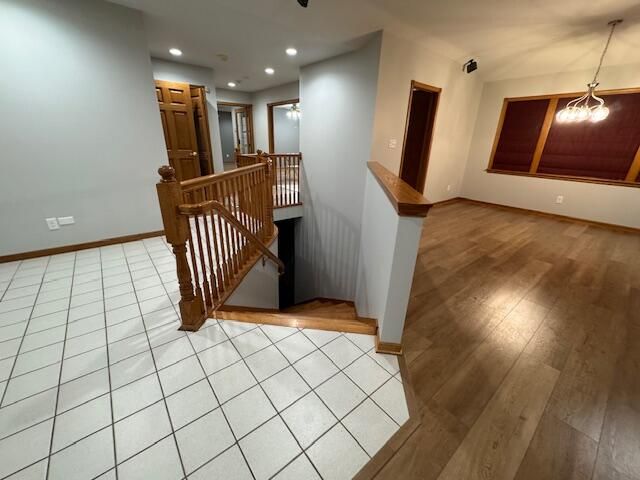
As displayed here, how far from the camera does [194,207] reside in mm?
1490

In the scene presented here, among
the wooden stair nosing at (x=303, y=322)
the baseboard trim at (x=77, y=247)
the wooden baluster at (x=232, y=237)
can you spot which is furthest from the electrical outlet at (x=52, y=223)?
the wooden stair nosing at (x=303, y=322)

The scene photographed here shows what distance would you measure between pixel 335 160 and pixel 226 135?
6.79 meters

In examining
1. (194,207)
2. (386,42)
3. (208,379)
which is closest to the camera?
(208,379)

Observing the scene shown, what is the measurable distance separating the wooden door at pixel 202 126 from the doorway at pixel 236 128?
144cm

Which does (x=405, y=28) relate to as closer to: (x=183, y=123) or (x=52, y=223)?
(x=183, y=123)

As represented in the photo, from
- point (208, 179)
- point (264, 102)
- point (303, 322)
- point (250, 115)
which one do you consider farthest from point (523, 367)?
point (250, 115)

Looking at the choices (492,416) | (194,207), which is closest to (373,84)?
(194,207)

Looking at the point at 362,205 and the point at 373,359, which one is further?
the point at 362,205

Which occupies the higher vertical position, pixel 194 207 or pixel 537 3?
pixel 537 3

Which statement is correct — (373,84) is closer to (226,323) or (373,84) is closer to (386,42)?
(386,42)

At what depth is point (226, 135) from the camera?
9141 mm

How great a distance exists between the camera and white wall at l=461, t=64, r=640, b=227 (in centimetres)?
394

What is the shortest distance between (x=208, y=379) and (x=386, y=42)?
3958mm

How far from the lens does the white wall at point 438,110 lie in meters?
3.30
